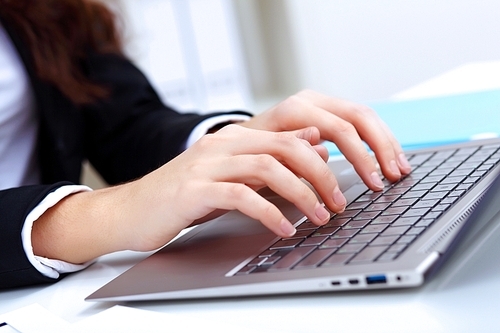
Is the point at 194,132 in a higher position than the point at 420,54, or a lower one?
higher

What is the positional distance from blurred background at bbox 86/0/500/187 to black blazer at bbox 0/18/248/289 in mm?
1361

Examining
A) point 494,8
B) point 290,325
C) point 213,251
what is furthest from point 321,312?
point 494,8

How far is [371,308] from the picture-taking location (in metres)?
0.41

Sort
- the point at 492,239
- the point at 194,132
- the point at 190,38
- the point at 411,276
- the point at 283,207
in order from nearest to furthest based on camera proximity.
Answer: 1. the point at 411,276
2. the point at 492,239
3. the point at 283,207
4. the point at 194,132
5. the point at 190,38

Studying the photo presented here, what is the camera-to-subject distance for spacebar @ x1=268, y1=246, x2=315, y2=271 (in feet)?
1.49

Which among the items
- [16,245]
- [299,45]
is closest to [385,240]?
[16,245]

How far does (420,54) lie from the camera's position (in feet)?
8.74

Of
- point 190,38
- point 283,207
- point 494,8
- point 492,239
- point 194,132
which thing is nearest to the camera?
point 492,239

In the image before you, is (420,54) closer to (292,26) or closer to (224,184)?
(292,26)

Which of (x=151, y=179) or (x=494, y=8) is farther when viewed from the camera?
(x=494, y=8)

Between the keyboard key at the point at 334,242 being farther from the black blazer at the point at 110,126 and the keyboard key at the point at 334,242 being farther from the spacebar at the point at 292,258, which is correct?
the black blazer at the point at 110,126

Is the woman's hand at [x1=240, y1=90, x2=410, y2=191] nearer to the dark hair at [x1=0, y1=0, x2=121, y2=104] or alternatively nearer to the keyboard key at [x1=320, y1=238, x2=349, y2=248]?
the keyboard key at [x1=320, y1=238, x2=349, y2=248]

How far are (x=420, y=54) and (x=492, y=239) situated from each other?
7.45 ft

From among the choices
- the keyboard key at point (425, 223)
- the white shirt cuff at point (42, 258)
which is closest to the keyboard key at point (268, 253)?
the keyboard key at point (425, 223)
